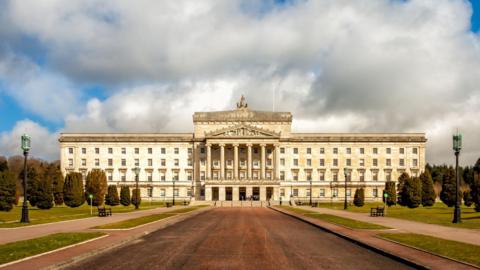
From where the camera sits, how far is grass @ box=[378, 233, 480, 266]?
19.1 meters

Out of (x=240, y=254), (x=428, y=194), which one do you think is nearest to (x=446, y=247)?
(x=240, y=254)

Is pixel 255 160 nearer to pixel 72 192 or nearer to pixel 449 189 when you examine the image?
pixel 449 189

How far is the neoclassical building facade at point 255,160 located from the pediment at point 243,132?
11.0 ft

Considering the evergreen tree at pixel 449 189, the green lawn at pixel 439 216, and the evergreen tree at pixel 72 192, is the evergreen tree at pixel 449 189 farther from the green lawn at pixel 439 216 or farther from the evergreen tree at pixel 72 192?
the evergreen tree at pixel 72 192

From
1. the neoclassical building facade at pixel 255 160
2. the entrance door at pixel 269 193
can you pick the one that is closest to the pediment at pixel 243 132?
the neoclassical building facade at pixel 255 160

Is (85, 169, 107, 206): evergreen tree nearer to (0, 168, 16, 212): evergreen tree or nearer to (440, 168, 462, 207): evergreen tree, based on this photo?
(0, 168, 16, 212): evergreen tree

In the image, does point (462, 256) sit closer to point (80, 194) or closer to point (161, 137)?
point (80, 194)

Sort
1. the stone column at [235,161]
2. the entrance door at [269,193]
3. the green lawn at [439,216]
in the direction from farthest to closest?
the stone column at [235,161] → the entrance door at [269,193] → the green lawn at [439,216]

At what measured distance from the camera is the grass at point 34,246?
1938 cm

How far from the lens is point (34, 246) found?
22.4 metres

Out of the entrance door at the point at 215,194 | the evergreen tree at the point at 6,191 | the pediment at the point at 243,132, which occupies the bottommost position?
the entrance door at the point at 215,194

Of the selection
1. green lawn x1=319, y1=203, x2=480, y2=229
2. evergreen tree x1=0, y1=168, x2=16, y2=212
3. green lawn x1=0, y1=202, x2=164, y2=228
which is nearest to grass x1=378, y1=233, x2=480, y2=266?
green lawn x1=319, y1=203, x2=480, y2=229

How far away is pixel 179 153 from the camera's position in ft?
446

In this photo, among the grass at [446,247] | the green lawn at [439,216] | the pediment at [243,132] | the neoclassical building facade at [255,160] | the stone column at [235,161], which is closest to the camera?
the grass at [446,247]
